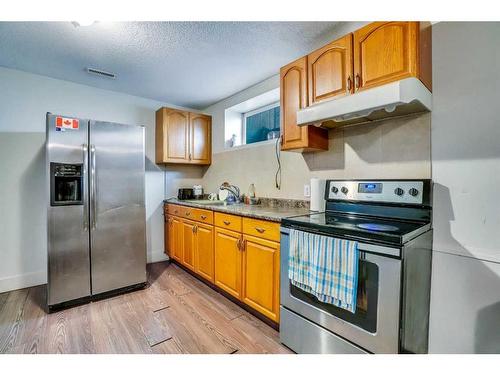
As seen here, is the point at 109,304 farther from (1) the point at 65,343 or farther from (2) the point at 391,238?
(2) the point at 391,238

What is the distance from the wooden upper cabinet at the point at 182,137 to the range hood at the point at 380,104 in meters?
2.14

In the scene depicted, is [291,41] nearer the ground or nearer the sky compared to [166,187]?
nearer the sky

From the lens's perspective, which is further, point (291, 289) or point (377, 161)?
point (377, 161)

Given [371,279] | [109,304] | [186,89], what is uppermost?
[186,89]

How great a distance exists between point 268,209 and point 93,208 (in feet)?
5.42

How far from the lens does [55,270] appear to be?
7.04ft

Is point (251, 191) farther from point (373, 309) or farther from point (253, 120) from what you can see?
point (373, 309)

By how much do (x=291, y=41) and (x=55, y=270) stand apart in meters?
2.86

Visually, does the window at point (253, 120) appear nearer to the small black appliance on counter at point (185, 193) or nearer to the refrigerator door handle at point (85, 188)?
the small black appliance on counter at point (185, 193)

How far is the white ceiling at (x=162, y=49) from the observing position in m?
1.91

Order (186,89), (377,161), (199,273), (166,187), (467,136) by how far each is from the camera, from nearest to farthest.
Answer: (467,136) < (377,161) < (199,273) < (186,89) < (166,187)

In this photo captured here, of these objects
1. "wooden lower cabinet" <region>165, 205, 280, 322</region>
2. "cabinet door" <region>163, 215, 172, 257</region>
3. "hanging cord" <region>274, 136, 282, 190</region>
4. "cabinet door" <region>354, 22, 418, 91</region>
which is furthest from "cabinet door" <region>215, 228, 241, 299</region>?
"cabinet door" <region>354, 22, 418, 91</region>

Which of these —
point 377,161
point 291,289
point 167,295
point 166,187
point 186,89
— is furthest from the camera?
point 166,187

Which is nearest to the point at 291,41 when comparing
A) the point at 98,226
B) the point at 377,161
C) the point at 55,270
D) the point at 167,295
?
the point at 377,161
